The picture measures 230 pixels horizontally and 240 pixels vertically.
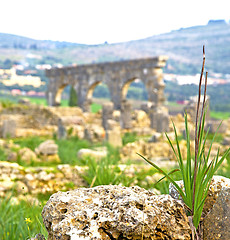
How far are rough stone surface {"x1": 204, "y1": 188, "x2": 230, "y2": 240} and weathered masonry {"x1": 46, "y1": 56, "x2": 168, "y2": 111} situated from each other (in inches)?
785

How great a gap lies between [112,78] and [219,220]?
24.2 metres

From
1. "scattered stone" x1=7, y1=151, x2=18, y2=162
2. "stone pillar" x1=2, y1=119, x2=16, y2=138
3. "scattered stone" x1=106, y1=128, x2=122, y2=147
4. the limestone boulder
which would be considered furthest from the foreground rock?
"stone pillar" x1=2, y1=119, x2=16, y2=138

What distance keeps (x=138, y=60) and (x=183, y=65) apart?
45927mm

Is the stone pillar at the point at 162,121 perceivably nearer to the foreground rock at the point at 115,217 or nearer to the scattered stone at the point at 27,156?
the scattered stone at the point at 27,156

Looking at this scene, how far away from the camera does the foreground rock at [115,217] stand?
4.70ft

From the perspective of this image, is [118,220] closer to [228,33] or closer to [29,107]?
[29,107]

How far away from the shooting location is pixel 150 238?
1.48m

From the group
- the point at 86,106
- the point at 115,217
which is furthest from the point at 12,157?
the point at 86,106

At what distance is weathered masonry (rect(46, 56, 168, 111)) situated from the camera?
22.2 metres

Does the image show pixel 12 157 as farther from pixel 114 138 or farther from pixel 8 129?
pixel 8 129

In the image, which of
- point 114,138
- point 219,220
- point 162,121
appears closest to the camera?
point 219,220

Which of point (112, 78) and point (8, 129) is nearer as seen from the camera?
point (8, 129)

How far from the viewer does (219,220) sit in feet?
5.42

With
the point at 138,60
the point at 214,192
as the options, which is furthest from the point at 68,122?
the point at 214,192
